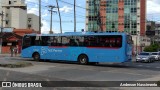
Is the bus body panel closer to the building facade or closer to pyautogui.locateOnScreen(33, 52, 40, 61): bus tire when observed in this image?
pyautogui.locateOnScreen(33, 52, 40, 61): bus tire

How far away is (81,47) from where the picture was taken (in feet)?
104

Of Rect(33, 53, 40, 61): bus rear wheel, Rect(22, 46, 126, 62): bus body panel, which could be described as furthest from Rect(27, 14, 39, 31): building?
Answer: Rect(22, 46, 126, 62): bus body panel

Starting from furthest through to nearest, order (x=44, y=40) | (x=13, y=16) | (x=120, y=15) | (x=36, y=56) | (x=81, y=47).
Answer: (x=13, y=16) < (x=120, y=15) < (x=36, y=56) < (x=44, y=40) < (x=81, y=47)

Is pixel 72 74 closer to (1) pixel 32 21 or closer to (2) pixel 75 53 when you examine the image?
(2) pixel 75 53

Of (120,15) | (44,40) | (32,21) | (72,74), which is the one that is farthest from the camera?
(32,21)

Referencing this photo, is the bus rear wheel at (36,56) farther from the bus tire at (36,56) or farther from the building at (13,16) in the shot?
the building at (13,16)

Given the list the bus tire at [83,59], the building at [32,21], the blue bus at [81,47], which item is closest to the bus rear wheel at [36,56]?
the blue bus at [81,47]

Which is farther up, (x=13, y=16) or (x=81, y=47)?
(x=13, y=16)

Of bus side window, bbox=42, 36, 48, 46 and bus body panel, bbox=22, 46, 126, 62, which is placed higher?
bus side window, bbox=42, 36, 48, 46

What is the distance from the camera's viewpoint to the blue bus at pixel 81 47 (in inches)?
1167

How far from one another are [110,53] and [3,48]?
44.8m

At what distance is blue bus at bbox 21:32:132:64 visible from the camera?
29633mm

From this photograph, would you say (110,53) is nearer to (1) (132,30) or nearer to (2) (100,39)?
(2) (100,39)

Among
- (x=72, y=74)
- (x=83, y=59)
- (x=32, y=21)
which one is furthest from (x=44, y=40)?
(x=32, y=21)
